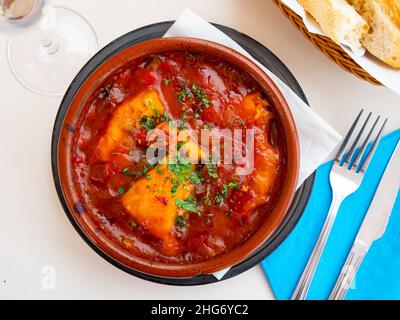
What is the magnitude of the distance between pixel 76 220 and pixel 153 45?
2.54 feet

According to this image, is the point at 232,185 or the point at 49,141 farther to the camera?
the point at 49,141

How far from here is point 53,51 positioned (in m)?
2.62

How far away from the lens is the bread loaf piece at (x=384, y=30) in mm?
2146

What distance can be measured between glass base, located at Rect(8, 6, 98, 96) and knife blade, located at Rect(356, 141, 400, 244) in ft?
4.96

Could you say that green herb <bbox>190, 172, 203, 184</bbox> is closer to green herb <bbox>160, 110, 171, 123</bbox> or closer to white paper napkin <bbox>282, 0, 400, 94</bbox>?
green herb <bbox>160, 110, 171, 123</bbox>

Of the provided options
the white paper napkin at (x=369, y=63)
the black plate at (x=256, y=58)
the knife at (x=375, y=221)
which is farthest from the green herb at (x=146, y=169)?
the knife at (x=375, y=221)

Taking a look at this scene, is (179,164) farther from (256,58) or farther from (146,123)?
(256,58)

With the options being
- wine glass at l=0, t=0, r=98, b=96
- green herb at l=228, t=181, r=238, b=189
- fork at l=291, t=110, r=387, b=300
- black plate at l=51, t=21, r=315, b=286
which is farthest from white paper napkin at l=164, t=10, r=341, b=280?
wine glass at l=0, t=0, r=98, b=96

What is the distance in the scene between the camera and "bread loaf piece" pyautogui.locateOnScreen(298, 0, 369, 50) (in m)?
2.10

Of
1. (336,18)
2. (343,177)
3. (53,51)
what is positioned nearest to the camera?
(336,18)

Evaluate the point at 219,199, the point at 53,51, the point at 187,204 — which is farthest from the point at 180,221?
the point at 53,51

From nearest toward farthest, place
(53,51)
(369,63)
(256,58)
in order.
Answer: (369,63) < (256,58) < (53,51)

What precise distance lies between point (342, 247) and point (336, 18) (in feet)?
3.50

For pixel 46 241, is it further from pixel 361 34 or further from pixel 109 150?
pixel 361 34
